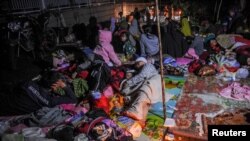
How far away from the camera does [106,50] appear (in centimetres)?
807

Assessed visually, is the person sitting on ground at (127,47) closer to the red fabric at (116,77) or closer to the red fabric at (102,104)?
the red fabric at (116,77)

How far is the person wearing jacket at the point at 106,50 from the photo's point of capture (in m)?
8.03

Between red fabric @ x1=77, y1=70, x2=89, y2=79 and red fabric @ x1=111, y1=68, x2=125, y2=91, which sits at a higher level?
Answer: red fabric @ x1=77, y1=70, x2=89, y2=79

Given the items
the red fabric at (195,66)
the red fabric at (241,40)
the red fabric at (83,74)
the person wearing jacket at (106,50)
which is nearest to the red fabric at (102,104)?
the red fabric at (83,74)

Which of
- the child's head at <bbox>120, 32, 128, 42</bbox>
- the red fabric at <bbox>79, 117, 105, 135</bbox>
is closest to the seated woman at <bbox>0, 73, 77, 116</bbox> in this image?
the red fabric at <bbox>79, 117, 105, 135</bbox>

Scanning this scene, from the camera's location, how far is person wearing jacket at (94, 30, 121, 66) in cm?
803

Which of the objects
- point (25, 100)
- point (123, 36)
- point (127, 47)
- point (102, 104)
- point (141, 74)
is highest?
point (123, 36)

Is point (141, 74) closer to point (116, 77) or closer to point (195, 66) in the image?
point (116, 77)

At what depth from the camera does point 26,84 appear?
5.40 m

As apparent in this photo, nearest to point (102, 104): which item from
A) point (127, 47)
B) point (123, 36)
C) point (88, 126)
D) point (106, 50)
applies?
point (88, 126)

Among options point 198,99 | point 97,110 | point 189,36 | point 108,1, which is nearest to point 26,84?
point 97,110

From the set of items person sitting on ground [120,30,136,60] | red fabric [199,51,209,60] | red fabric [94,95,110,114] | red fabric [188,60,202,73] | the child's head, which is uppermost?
the child's head

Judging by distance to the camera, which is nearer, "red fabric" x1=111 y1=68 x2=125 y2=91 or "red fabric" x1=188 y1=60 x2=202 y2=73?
"red fabric" x1=111 y1=68 x2=125 y2=91

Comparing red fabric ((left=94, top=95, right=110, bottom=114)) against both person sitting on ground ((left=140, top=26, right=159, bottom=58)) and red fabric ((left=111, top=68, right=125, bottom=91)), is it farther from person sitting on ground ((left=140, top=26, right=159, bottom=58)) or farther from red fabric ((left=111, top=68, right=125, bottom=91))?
person sitting on ground ((left=140, top=26, right=159, bottom=58))
